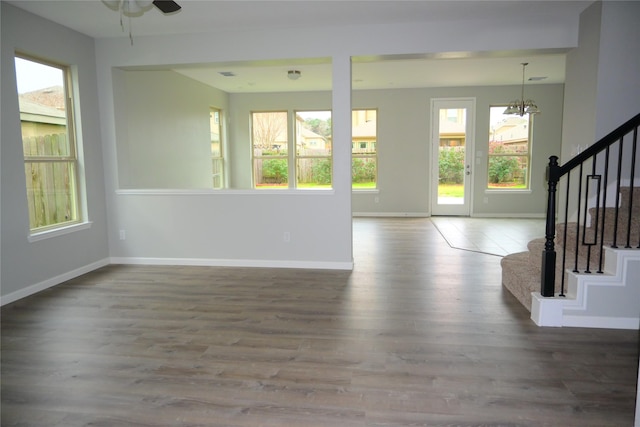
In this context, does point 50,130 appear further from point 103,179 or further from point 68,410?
point 68,410

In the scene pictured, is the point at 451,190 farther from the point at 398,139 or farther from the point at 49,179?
the point at 49,179

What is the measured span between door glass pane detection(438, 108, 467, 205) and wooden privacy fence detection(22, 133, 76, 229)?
22.8ft

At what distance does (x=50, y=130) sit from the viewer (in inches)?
175

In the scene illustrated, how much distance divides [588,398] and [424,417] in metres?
0.93

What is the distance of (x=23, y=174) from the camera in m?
3.98

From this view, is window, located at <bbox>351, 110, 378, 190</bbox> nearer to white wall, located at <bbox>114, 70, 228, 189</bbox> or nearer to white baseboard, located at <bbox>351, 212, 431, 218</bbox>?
white baseboard, located at <bbox>351, 212, 431, 218</bbox>

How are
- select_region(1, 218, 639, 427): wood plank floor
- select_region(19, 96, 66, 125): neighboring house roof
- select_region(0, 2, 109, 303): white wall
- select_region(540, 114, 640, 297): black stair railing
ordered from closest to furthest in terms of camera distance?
select_region(1, 218, 639, 427): wood plank floor, select_region(540, 114, 640, 297): black stair railing, select_region(0, 2, 109, 303): white wall, select_region(19, 96, 66, 125): neighboring house roof

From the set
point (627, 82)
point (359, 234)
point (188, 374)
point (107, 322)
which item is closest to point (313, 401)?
point (188, 374)

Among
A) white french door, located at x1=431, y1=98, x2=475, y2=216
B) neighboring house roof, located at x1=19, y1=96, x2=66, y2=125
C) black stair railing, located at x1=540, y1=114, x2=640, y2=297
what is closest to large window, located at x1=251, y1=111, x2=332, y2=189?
white french door, located at x1=431, y1=98, x2=475, y2=216

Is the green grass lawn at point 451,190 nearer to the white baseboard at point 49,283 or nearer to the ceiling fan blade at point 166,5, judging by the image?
the white baseboard at point 49,283

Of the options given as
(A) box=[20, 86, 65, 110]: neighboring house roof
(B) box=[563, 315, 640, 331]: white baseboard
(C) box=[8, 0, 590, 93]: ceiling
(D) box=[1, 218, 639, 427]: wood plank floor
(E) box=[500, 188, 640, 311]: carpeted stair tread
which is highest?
(C) box=[8, 0, 590, 93]: ceiling

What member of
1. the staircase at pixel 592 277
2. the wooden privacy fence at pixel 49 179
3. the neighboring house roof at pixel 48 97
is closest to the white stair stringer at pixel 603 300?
the staircase at pixel 592 277

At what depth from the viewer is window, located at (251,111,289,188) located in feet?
30.9

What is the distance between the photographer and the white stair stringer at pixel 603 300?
3.03 m
